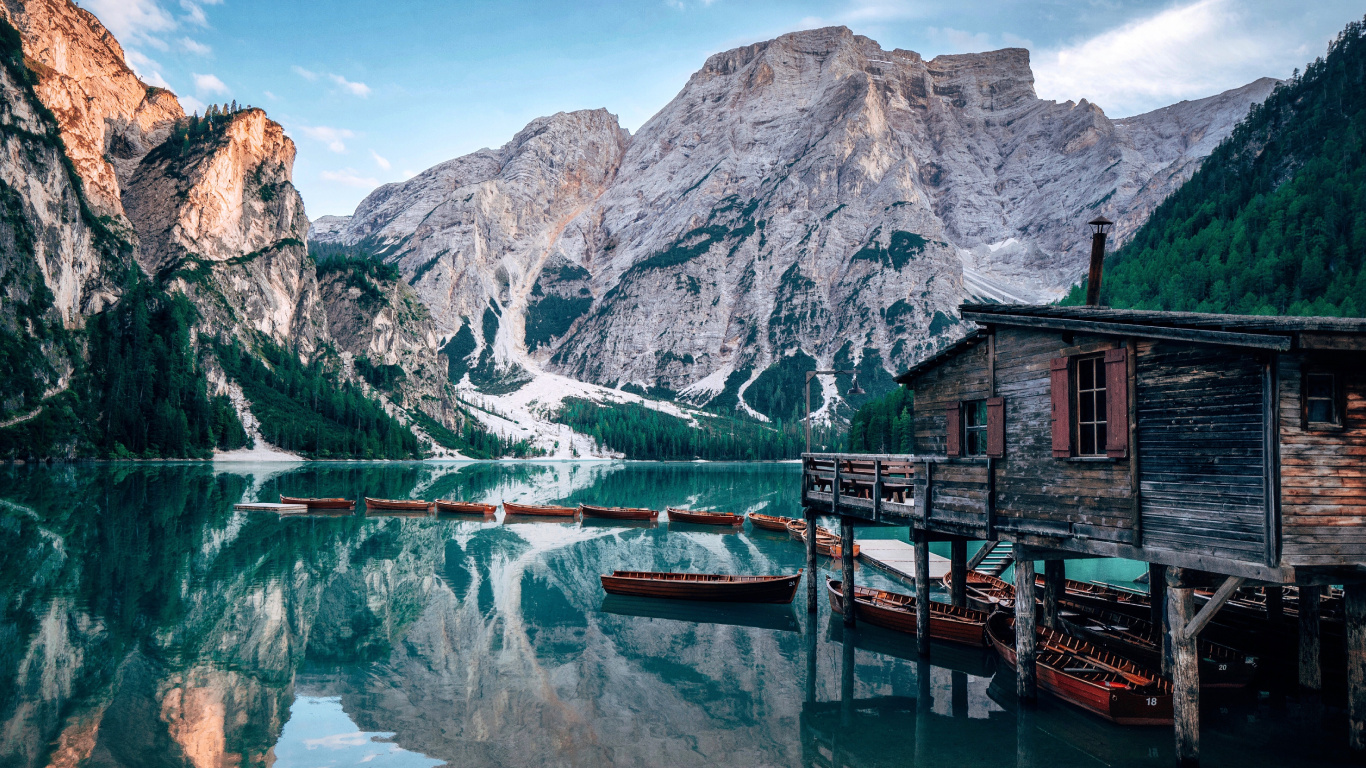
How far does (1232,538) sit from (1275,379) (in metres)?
3.29

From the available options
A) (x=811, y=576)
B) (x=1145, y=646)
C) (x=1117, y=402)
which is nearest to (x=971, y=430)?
(x=1117, y=402)

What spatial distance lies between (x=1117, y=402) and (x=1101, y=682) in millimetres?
8037

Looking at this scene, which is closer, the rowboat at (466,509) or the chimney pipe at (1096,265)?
the chimney pipe at (1096,265)

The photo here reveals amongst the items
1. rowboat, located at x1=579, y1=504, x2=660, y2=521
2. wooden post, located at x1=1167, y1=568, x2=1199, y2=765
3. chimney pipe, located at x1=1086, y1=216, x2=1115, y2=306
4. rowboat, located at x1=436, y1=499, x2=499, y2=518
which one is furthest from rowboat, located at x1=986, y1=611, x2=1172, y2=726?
rowboat, located at x1=436, y1=499, x2=499, y2=518

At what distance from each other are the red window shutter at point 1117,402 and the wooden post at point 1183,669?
2.87 meters

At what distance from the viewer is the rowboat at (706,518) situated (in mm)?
72625

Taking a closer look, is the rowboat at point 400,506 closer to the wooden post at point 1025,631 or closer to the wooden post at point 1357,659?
the wooden post at point 1025,631

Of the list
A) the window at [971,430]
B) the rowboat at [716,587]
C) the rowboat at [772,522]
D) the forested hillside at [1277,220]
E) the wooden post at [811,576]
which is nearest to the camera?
the window at [971,430]

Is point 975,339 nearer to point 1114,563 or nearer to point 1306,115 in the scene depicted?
point 1114,563

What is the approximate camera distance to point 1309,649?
21109 mm

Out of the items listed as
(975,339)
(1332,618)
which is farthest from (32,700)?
(1332,618)

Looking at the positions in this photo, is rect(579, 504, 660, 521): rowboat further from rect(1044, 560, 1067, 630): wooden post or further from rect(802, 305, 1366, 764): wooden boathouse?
rect(802, 305, 1366, 764): wooden boathouse

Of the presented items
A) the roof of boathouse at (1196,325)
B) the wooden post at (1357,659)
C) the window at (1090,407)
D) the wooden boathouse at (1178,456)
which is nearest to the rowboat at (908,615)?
the wooden boathouse at (1178,456)

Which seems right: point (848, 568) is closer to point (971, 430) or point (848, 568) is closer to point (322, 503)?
point (971, 430)
